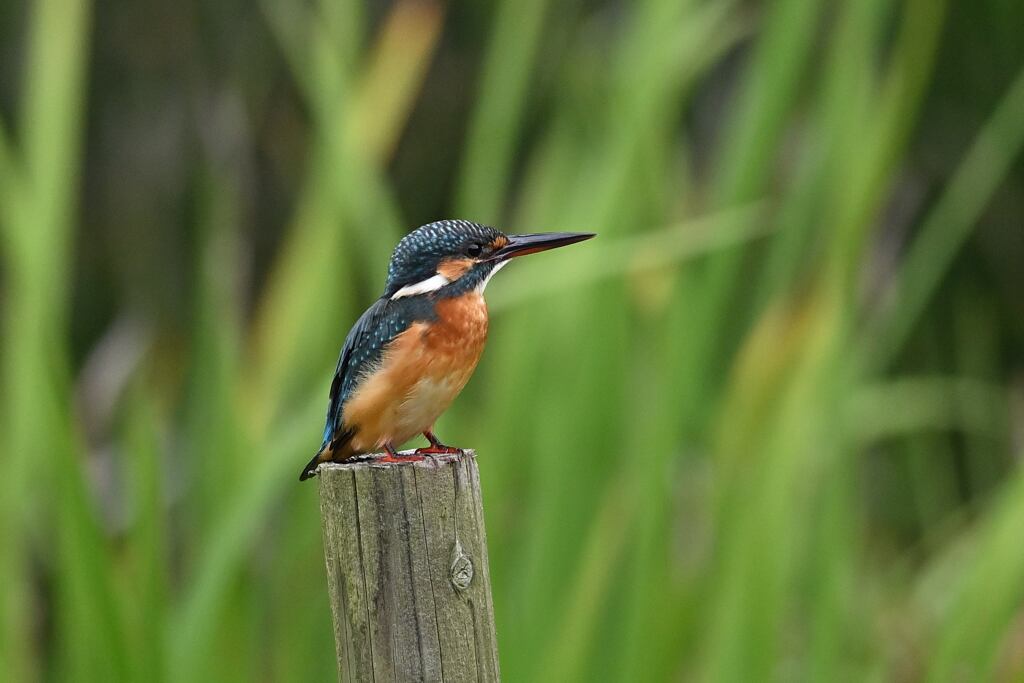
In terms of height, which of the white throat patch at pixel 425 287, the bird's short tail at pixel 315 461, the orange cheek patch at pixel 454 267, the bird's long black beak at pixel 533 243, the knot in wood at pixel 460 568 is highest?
the bird's long black beak at pixel 533 243

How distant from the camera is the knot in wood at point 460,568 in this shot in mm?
1411

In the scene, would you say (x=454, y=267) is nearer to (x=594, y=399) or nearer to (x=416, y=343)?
(x=416, y=343)

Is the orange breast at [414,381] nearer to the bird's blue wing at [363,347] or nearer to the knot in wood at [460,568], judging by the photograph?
the bird's blue wing at [363,347]

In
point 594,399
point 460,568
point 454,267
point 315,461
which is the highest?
point 454,267

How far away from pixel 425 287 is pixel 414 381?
144 mm

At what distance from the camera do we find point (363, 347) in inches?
66.9

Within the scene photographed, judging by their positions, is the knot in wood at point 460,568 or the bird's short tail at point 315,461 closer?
the knot in wood at point 460,568

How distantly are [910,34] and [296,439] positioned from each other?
148 centimetres

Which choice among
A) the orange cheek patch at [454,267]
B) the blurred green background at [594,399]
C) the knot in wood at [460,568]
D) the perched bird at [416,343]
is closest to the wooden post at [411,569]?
the knot in wood at [460,568]

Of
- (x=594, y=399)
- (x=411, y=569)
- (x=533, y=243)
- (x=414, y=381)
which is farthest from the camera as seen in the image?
(x=594, y=399)

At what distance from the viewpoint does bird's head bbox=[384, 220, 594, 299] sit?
1.72m

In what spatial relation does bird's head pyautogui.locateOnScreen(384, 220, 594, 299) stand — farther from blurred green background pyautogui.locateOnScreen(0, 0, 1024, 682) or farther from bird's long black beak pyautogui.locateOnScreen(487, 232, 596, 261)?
blurred green background pyautogui.locateOnScreen(0, 0, 1024, 682)

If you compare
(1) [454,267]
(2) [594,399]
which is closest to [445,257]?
(1) [454,267]

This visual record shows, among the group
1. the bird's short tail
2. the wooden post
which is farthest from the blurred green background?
the wooden post
